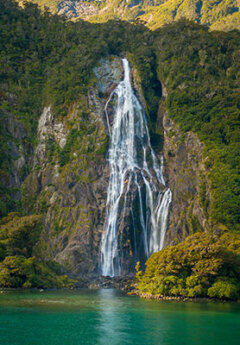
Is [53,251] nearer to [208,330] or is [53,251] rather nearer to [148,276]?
[148,276]

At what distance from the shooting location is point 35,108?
8731 centimetres

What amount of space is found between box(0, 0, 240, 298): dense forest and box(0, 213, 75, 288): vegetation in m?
0.14

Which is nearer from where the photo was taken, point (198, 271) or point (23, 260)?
point (198, 271)

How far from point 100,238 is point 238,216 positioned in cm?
2121

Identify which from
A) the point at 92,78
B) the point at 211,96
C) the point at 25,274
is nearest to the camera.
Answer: the point at 25,274

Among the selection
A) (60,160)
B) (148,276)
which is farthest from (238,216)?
(60,160)

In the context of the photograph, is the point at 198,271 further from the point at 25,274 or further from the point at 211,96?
the point at 211,96

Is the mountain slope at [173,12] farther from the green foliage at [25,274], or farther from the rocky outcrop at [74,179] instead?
the green foliage at [25,274]

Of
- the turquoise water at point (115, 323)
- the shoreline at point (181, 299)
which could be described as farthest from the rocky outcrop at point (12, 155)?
the turquoise water at point (115, 323)

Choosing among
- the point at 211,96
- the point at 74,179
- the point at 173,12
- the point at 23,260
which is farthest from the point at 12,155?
the point at 173,12

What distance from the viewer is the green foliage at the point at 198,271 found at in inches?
1550

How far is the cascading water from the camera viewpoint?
66812 millimetres

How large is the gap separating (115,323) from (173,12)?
153 metres

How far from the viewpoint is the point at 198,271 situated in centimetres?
4009
